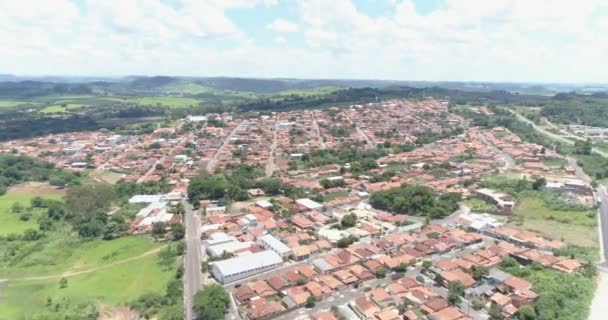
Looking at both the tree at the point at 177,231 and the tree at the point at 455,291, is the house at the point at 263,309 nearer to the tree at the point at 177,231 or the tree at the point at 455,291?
the tree at the point at 455,291

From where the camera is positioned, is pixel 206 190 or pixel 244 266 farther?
pixel 206 190

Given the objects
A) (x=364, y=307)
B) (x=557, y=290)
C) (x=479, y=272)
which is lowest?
(x=364, y=307)

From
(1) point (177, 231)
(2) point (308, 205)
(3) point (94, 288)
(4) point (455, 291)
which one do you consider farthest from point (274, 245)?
(4) point (455, 291)

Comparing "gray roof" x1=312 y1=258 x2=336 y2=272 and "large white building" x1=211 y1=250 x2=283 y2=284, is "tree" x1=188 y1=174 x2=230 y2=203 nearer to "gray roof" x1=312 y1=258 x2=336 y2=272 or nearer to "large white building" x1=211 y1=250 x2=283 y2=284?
"large white building" x1=211 y1=250 x2=283 y2=284

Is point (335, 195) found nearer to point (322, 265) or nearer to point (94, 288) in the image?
point (322, 265)

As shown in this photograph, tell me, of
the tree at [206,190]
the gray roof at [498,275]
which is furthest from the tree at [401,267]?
the tree at [206,190]

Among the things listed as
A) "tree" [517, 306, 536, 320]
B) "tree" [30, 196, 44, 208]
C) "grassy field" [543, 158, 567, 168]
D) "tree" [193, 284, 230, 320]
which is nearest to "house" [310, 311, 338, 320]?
"tree" [193, 284, 230, 320]
